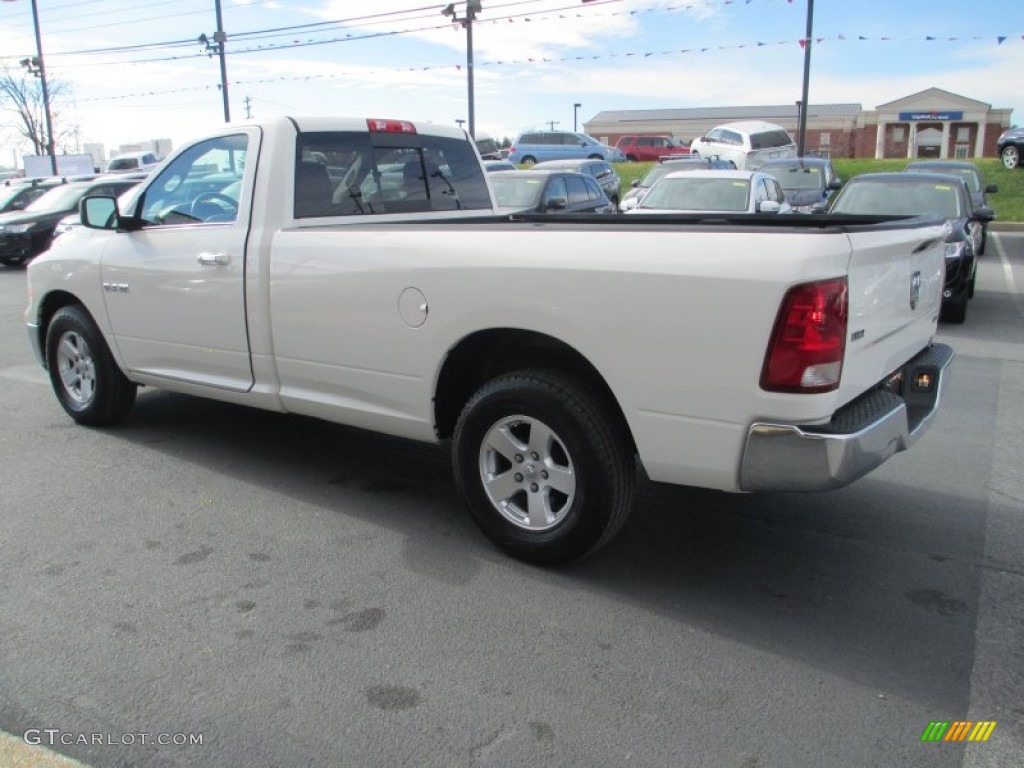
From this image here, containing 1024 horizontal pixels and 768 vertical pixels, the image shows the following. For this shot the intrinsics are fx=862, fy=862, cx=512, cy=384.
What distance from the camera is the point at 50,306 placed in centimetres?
596

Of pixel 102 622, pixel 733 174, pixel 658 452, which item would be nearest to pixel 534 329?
pixel 658 452

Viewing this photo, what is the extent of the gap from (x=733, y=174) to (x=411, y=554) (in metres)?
9.58

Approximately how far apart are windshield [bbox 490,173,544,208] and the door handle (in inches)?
300

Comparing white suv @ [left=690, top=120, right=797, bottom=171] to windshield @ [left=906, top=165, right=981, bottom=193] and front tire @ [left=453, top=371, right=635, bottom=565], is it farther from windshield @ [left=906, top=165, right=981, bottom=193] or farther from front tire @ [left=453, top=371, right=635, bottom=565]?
front tire @ [left=453, top=371, right=635, bottom=565]

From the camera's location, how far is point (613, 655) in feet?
10.1

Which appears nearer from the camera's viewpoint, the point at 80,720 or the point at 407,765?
the point at 407,765

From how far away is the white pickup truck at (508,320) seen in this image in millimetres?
3004

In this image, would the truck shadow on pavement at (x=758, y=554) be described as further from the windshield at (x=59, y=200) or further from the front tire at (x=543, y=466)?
the windshield at (x=59, y=200)

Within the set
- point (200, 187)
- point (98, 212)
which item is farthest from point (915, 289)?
point (98, 212)

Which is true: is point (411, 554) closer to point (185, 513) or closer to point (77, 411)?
point (185, 513)

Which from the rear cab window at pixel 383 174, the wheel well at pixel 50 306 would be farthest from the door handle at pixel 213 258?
the wheel well at pixel 50 306

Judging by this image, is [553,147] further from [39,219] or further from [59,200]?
[39,219]

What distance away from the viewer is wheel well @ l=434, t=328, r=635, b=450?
3.61 m

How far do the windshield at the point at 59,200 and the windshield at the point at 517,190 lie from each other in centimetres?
967
